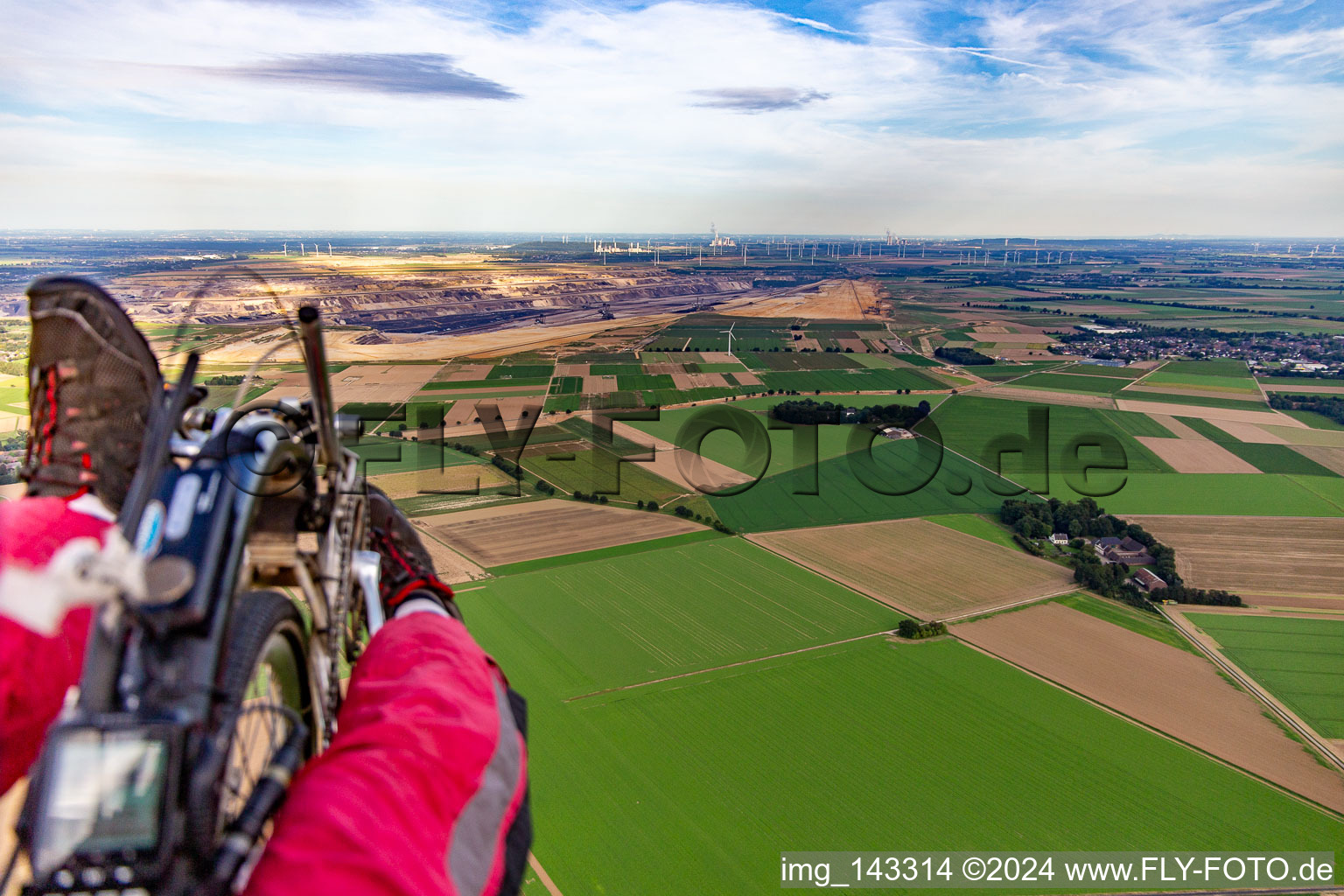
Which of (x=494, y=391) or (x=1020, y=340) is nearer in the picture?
(x=494, y=391)

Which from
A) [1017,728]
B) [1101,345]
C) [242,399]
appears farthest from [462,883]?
[1101,345]

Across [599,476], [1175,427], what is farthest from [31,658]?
[1175,427]

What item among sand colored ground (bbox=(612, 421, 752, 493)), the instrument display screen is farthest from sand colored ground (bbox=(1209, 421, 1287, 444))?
the instrument display screen

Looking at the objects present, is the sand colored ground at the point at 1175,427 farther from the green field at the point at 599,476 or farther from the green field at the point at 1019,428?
the green field at the point at 599,476

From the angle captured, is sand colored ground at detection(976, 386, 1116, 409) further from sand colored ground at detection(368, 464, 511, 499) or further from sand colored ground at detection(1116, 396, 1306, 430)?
sand colored ground at detection(368, 464, 511, 499)

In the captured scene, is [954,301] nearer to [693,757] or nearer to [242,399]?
[693,757]

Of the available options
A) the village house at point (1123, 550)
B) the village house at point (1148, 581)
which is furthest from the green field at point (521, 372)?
the village house at point (1148, 581)

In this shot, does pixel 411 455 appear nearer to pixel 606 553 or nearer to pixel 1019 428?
pixel 606 553
